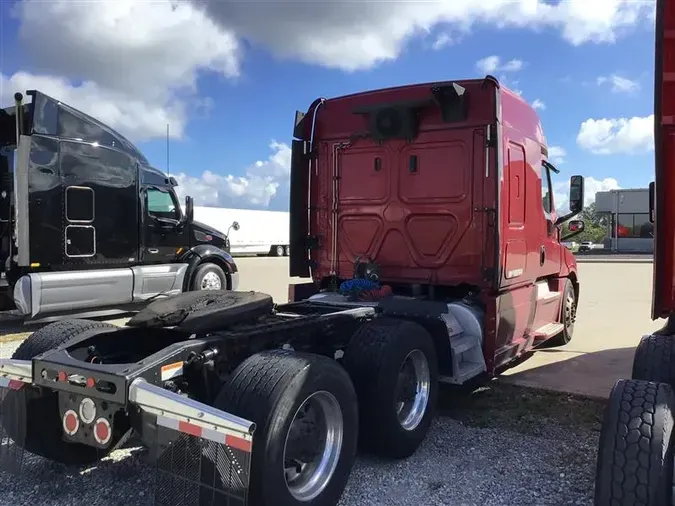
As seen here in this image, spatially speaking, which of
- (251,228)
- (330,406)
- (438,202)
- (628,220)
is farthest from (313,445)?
(628,220)

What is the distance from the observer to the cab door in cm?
1053

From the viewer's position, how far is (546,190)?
696 centimetres

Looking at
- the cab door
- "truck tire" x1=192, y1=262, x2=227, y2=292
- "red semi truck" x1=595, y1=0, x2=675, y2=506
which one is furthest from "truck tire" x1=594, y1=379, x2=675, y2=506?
"truck tire" x1=192, y1=262, x2=227, y2=292

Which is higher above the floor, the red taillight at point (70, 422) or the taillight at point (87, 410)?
the taillight at point (87, 410)

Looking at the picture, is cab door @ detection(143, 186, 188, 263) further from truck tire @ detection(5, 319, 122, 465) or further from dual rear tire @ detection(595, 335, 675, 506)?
dual rear tire @ detection(595, 335, 675, 506)

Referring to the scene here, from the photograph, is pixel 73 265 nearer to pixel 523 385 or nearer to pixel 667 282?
pixel 523 385

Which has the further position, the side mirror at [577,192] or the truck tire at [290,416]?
the side mirror at [577,192]

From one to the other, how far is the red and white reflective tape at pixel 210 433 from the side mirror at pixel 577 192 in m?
5.51

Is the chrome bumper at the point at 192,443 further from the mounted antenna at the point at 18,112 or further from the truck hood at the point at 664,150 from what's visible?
the mounted antenna at the point at 18,112

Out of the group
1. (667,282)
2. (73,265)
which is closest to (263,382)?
(667,282)

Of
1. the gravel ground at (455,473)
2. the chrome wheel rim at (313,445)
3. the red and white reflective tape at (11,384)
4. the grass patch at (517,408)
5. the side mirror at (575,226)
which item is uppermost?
the side mirror at (575,226)

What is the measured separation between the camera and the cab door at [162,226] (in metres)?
10.5

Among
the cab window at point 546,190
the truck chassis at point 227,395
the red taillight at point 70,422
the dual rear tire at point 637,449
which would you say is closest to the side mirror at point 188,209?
the cab window at point 546,190

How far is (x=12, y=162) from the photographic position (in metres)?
9.46
